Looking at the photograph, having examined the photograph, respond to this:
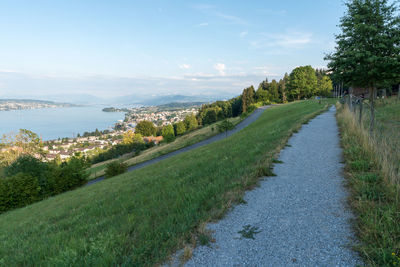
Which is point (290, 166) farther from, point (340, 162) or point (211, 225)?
point (211, 225)

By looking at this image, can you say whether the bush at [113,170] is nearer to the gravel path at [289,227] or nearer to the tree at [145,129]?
the gravel path at [289,227]

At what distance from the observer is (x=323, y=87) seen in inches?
2623

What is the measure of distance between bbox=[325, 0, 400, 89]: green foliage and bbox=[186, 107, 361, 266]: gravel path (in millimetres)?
6917

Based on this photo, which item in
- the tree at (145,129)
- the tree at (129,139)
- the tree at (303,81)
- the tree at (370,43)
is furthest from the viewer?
the tree at (145,129)

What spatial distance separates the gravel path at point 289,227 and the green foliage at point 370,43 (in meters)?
6.92

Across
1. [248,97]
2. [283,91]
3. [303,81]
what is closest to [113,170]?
[303,81]

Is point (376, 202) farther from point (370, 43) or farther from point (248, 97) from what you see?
point (248, 97)

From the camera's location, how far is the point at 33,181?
18922 mm

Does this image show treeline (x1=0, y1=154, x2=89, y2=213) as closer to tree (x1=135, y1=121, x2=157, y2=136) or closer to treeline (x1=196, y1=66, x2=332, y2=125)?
treeline (x1=196, y1=66, x2=332, y2=125)

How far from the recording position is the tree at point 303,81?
5806cm

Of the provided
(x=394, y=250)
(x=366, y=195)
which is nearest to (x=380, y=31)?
(x=366, y=195)

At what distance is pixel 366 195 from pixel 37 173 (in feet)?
94.2

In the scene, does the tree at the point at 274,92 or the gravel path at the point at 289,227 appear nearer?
the gravel path at the point at 289,227

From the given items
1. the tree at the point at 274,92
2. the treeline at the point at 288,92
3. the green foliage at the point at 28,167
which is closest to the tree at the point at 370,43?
the green foliage at the point at 28,167
